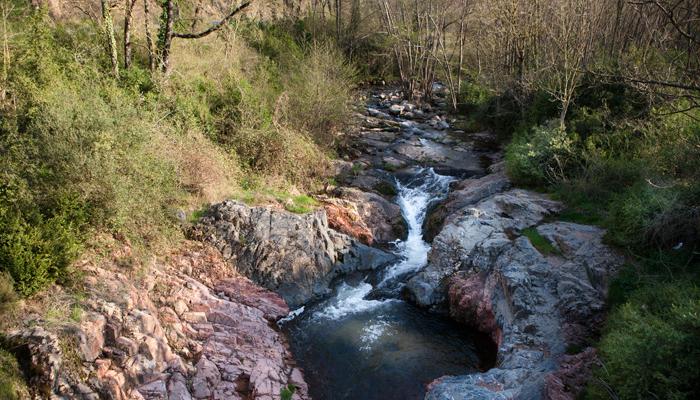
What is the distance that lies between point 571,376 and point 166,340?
22.0ft

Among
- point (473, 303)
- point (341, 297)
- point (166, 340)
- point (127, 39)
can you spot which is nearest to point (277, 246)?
point (341, 297)

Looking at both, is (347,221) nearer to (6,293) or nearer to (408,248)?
(408,248)

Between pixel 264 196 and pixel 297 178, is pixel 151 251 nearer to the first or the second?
pixel 264 196

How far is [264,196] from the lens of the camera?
13.2 m

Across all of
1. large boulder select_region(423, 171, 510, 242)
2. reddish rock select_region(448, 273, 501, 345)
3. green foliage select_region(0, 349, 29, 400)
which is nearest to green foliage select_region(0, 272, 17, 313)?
green foliage select_region(0, 349, 29, 400)

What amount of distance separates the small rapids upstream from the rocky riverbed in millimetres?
52

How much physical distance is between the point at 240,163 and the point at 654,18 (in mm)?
14644

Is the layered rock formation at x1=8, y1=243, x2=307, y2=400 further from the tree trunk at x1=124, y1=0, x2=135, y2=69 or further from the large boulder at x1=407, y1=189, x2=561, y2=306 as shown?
the tree trunk at x1=124, y1=0, x2=135, y2=69

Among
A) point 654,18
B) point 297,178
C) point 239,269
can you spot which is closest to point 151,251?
point 239,269

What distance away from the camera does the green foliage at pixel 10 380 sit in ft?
19.2

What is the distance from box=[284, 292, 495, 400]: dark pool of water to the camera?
890 centimetres

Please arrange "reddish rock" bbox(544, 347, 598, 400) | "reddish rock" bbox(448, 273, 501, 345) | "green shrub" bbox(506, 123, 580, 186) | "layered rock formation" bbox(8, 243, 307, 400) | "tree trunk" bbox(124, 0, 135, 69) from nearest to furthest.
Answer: "layered rock formation" bbox(8, 243, 307, 400) < "reddish rock" bbox(544, 347, 598, 400) < "reddish rock" bbox(448, 273, 501, 345) < "tree trunk" bbox(124, 0, 135, 69) < "green shrub" bbox(506, 123, 580, 186)

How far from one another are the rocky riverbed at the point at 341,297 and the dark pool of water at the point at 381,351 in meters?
0.06

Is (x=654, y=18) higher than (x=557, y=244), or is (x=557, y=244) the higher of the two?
(x=654, y=18)
